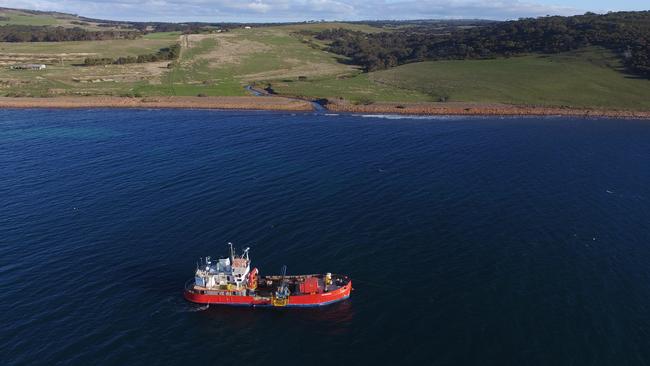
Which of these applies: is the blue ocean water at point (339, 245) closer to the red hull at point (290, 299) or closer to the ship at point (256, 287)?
the red hull at point (290, 299)

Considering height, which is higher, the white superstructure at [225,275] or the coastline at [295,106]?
the coastline at [295,106]

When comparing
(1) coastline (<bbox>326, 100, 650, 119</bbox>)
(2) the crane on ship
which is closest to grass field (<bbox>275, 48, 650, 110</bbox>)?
(1) coastline (<bbox>326, 100, 650, 119</bbox>)

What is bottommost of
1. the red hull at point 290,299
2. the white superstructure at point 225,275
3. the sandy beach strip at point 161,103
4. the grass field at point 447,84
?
the red hull at point 290,299

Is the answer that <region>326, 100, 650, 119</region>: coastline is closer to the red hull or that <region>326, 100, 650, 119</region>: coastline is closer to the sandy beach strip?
the sandy beach strip

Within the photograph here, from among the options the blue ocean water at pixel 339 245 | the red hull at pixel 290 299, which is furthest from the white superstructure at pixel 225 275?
the blue ocean water at pixel 339 245

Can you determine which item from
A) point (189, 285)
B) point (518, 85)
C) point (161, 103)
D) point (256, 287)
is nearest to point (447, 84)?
point (518, 85)

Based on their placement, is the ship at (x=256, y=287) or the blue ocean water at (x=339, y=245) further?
the ship at (x=256, y=287)

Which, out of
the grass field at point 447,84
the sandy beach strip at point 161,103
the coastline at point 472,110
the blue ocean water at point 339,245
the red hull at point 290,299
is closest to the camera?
the blue ocean water at point 339,245
